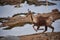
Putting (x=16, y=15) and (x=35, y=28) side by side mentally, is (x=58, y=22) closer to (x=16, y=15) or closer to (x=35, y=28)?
(x=35, y=28)

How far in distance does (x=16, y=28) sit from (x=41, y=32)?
1.17 feet

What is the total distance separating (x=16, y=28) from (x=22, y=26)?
0.09 metres

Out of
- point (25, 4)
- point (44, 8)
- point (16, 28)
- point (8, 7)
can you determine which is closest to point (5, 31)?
point (16, 28)

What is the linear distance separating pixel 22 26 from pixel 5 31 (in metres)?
0.24

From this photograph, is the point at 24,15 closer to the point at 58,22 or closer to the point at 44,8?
the point at 44,8

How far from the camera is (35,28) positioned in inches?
84.1

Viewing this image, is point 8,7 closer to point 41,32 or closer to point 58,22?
point 41,32

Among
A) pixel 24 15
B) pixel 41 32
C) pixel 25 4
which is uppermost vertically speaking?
pixel 25 4

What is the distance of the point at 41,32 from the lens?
84.7 inches

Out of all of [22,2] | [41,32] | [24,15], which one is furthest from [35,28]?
[22,2]

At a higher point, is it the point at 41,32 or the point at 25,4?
the point at 25,4

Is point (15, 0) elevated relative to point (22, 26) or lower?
elevated

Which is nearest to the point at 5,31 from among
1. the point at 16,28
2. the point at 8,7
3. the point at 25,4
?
the point at 16,28

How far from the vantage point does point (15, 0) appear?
2.13 m
